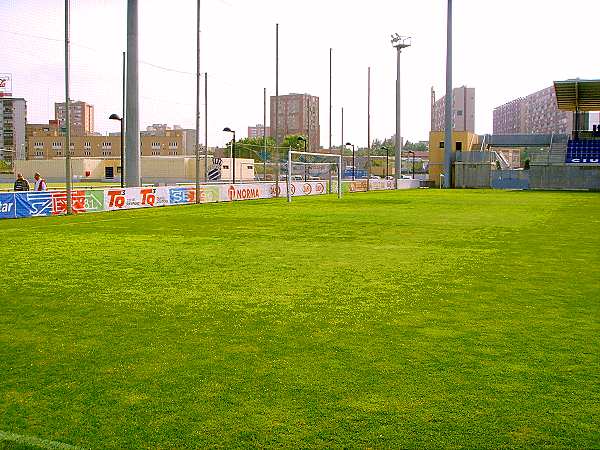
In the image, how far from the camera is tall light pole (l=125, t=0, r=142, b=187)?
3125 cm

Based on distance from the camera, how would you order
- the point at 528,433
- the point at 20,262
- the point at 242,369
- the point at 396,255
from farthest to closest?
the point at 396,255 < the point at 20,262 < the point at 242,369 < the point at 528,433

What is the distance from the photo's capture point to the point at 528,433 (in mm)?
4066

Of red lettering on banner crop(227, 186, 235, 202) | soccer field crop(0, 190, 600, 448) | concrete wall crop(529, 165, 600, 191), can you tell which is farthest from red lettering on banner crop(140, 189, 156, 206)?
concrete wall crop(529, 165, 600, 191)

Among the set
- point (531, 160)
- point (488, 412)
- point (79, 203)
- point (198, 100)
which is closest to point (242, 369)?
point (488, 412)

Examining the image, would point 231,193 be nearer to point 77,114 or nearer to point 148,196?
point 148,196

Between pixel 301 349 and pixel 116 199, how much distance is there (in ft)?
74.2

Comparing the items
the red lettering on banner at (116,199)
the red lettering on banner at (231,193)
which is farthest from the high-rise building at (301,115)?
the red lettering on banner at (116,199)

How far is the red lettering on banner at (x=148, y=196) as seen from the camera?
96.2 ft

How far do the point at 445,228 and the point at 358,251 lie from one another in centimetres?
602

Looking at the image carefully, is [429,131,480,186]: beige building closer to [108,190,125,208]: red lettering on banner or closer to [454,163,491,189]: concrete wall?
[454,163,491,189]: concrete wall

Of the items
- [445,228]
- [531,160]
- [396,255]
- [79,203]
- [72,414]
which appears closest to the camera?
[72,414]

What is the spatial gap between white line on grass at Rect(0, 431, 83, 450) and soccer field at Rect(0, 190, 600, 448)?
0.9 inches

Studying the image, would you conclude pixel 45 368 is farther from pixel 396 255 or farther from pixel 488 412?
pixel 396 255

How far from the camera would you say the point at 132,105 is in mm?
31703
